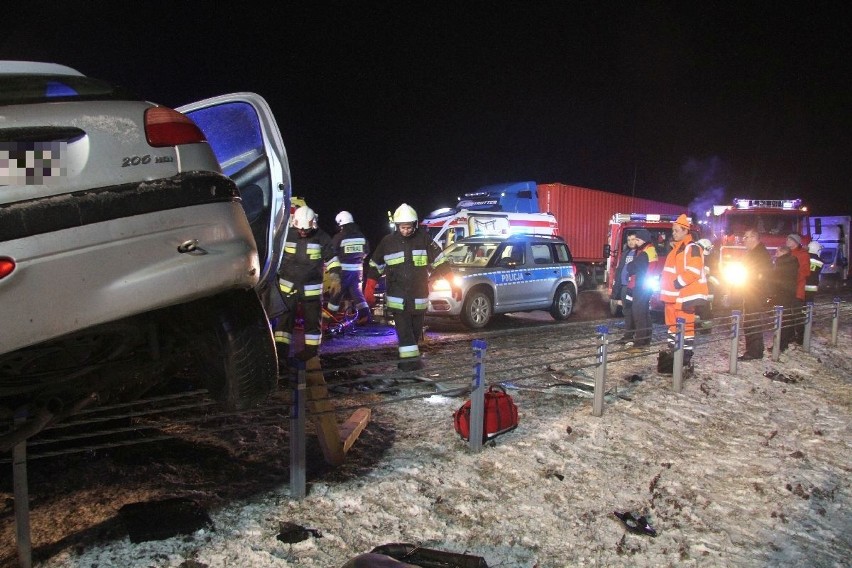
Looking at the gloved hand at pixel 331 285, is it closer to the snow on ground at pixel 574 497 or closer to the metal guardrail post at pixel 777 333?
the snow on ground at pixel 574 497

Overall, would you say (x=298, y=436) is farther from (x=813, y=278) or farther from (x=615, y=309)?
(x=813, y=278)

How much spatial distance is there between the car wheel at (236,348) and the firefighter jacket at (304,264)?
12.3 feet

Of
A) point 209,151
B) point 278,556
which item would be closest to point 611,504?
point 278,556

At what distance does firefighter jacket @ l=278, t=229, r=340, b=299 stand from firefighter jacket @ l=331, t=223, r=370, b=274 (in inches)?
79.0

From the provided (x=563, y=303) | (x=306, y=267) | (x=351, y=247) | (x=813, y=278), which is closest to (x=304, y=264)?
(x=306, y=267)

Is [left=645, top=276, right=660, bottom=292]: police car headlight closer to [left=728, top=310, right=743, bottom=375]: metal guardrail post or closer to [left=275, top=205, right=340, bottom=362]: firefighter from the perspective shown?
[left=728, top=310, right=743, bottom=375]: metal guardrail post

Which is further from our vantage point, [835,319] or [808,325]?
[835,319]

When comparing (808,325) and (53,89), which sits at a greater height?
(53,89)

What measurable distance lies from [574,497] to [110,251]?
10.6ft

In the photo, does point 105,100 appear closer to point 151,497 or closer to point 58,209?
point 58,209

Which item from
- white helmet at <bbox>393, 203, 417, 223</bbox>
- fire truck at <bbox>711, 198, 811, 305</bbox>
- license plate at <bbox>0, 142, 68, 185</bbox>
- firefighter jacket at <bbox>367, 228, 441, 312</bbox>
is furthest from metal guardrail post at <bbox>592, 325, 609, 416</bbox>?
fire truck at <bbox>711, 198, 811, 305</bbox>

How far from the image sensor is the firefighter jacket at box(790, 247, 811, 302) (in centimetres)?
967

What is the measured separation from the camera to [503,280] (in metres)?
10.6

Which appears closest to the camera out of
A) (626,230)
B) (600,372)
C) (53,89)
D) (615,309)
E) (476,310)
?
(53,89)
